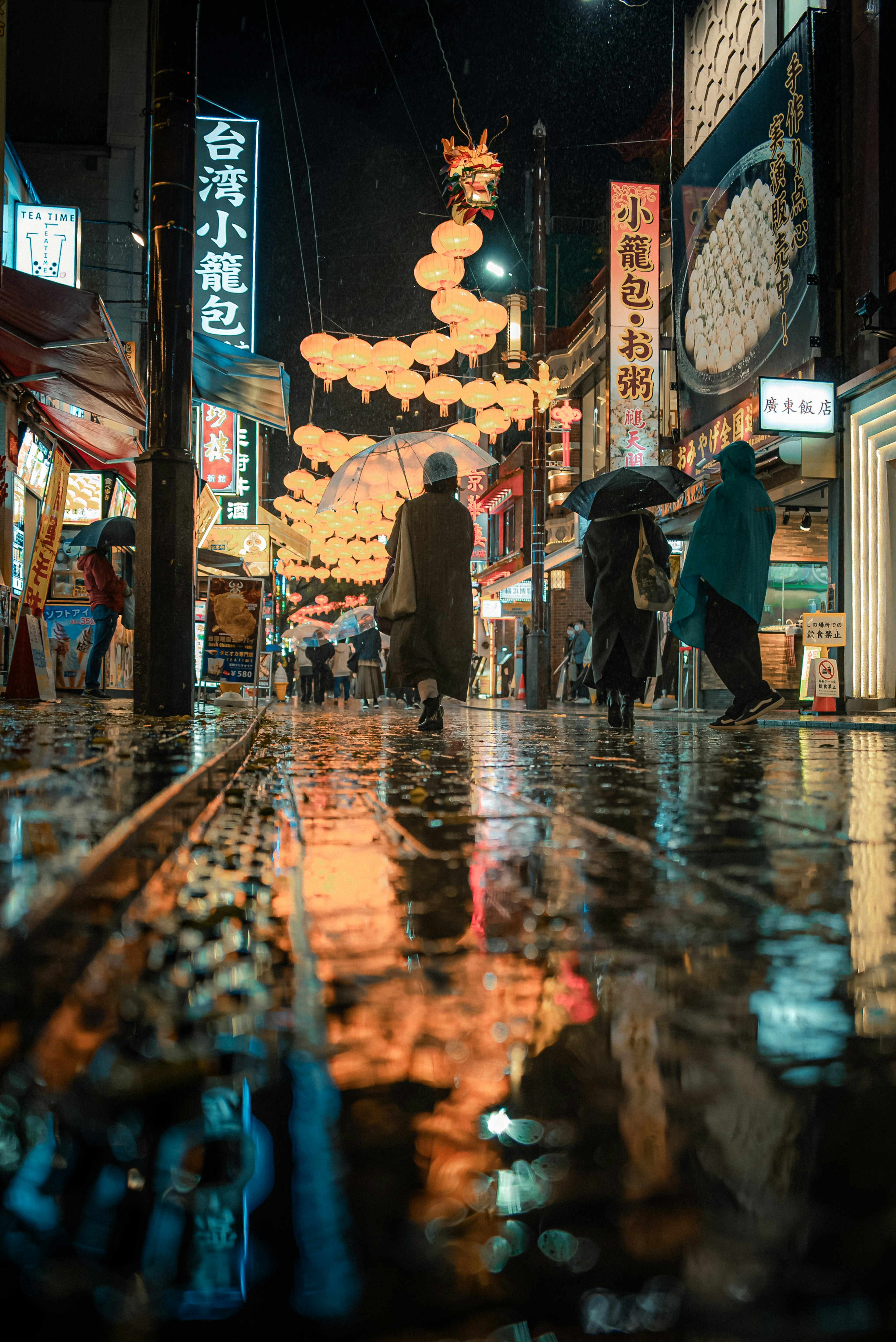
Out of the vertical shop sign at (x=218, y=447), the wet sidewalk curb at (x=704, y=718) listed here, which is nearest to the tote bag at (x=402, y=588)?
the wet sidewalk curb at (x=704, y=718)

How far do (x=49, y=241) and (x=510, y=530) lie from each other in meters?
29.3

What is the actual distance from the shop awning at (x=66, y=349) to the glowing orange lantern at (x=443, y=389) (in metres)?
6.11

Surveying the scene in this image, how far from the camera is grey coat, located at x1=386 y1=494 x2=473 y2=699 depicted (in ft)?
28.2

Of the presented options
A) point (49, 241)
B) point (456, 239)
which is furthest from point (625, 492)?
point (49, 241)

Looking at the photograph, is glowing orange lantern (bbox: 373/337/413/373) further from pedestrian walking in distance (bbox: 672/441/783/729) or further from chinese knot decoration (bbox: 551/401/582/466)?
chinese knot decoration (bbox: 551/401/582/466)

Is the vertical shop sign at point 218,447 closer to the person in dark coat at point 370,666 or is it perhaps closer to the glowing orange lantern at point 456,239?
the person in dark coat at point 370,666

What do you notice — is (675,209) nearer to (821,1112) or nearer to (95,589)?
(95,589)

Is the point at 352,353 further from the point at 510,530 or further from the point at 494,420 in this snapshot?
the point at 510,530

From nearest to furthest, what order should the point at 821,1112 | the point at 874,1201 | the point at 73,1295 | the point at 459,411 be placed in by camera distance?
the point at 73,1295 → the point at 874,1201 → the point at 821,1112 → the point at 459,411

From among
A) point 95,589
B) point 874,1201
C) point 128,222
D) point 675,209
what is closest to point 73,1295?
point 874,1201

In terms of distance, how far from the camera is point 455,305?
50.0ft

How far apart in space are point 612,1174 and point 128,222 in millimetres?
20997

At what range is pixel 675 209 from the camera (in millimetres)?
20594

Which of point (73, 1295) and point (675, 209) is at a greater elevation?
point (675, 209)
